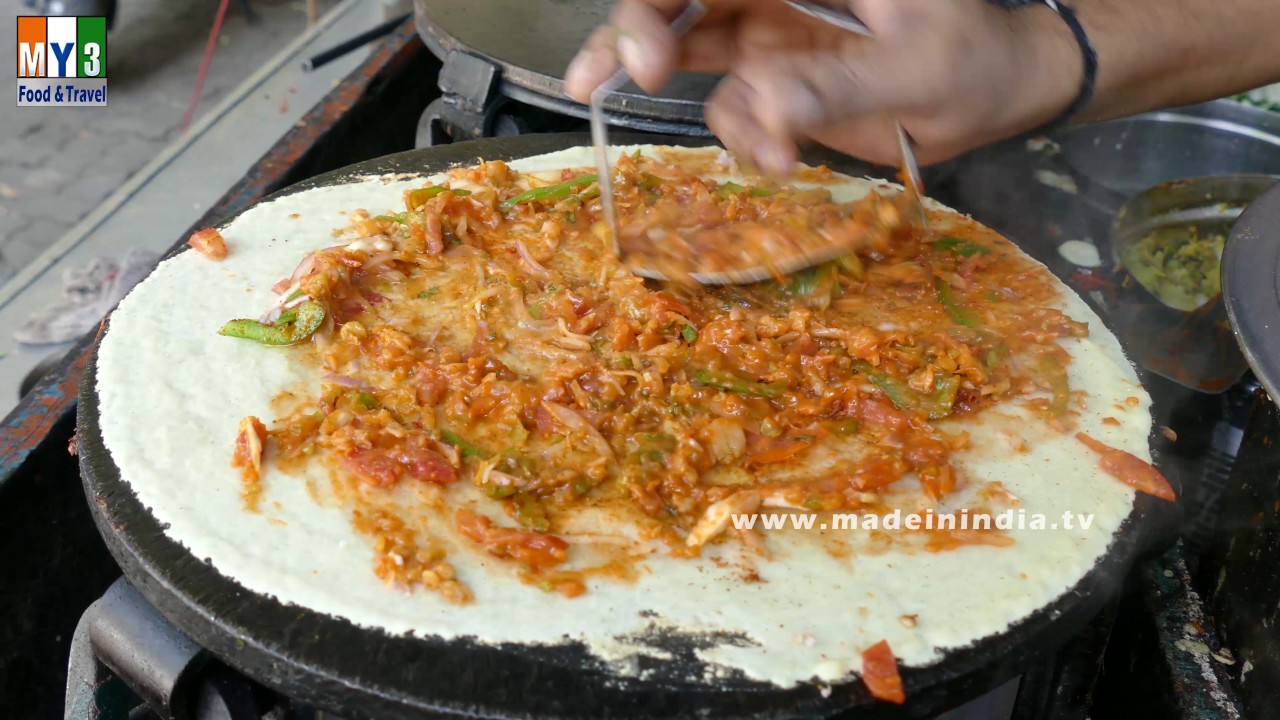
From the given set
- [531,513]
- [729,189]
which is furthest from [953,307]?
[531,513]

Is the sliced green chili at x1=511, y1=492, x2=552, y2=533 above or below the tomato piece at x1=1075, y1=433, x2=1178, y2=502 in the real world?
below

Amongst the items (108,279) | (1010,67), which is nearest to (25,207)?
(108,279)

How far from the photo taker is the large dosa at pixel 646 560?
6.26ft

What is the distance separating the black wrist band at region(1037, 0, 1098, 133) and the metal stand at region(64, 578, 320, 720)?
2646 mm

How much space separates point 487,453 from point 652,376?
1.52 feet

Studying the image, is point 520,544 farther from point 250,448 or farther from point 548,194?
point 548,194

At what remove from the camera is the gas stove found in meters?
2.09

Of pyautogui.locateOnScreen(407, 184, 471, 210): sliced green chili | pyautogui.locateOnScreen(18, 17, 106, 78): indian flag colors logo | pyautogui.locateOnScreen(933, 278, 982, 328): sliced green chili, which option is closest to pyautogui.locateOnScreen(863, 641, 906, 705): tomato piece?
pyautogui.locateOnScreen(933, 278, 982, 328): sliced green chili

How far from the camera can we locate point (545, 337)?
2.64 m

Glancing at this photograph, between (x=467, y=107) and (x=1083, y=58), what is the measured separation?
2.11 m

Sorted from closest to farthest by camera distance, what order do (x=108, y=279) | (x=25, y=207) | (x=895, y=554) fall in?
(x=895, y=554), (x=108, y=279), (x=25, y=207)

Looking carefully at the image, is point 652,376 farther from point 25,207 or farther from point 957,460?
point 25,207

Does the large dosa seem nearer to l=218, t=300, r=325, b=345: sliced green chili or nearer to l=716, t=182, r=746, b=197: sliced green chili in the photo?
l=218, t=300, r=325, b=345: sliced green chili

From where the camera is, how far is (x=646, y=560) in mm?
2068
